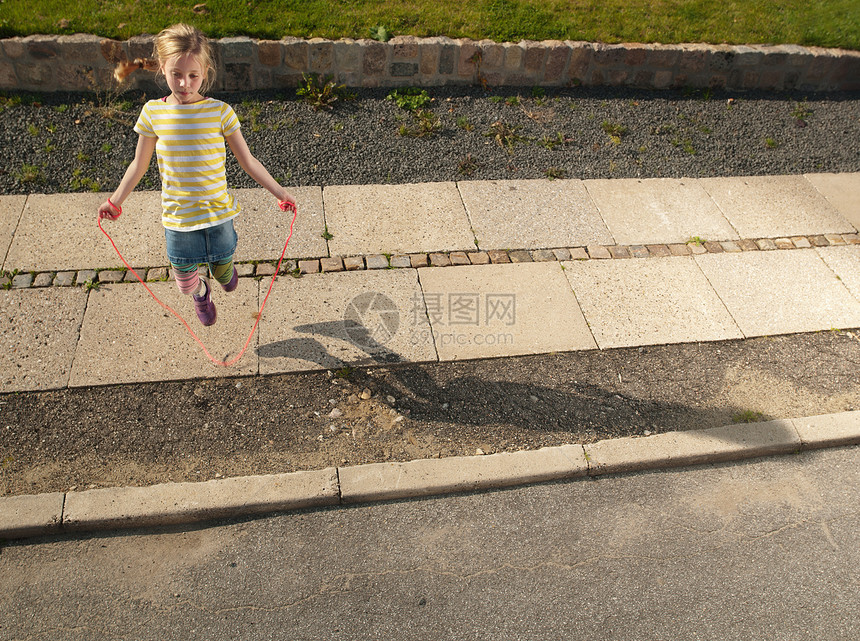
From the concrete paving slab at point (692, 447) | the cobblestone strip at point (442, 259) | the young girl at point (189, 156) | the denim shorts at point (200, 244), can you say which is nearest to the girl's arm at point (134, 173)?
the young girl at point (189, 156)

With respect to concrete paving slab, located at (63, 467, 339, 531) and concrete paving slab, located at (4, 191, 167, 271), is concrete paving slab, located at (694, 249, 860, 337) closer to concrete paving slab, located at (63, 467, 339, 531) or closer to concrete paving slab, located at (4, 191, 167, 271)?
concrete paving slab, located at (63, 467, 339, 531)

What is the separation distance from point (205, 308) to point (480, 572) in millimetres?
2508

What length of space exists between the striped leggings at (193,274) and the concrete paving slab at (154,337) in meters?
0.46

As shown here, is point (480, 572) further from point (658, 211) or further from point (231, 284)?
point (658, 211)

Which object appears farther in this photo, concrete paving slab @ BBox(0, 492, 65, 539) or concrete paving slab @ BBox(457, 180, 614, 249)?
concrete paving slab @ BBox(457, 180, 614, 249)

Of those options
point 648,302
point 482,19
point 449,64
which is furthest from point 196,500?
point 482,19

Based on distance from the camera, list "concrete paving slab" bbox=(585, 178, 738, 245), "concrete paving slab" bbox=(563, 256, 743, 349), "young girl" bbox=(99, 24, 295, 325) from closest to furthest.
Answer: "young girl" bbox=(99, 24, 295, 325) < "concrete paving slab" bbox=(563, 256, 743, 349) < "concrete paving slab" bbox=(585, 178, 738, 245)

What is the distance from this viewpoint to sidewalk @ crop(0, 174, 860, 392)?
14.8 ft

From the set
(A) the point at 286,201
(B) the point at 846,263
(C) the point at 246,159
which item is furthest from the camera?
(B) the point at 846,263

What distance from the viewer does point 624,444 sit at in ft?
13.4

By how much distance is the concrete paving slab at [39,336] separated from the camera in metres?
4.19

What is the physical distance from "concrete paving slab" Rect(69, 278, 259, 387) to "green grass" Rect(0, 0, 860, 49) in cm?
354

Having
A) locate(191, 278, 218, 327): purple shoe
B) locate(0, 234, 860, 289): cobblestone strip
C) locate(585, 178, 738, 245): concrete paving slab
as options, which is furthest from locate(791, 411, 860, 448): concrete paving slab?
locate(191, 278, 218, 327): purple shoe

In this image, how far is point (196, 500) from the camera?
142 inches
